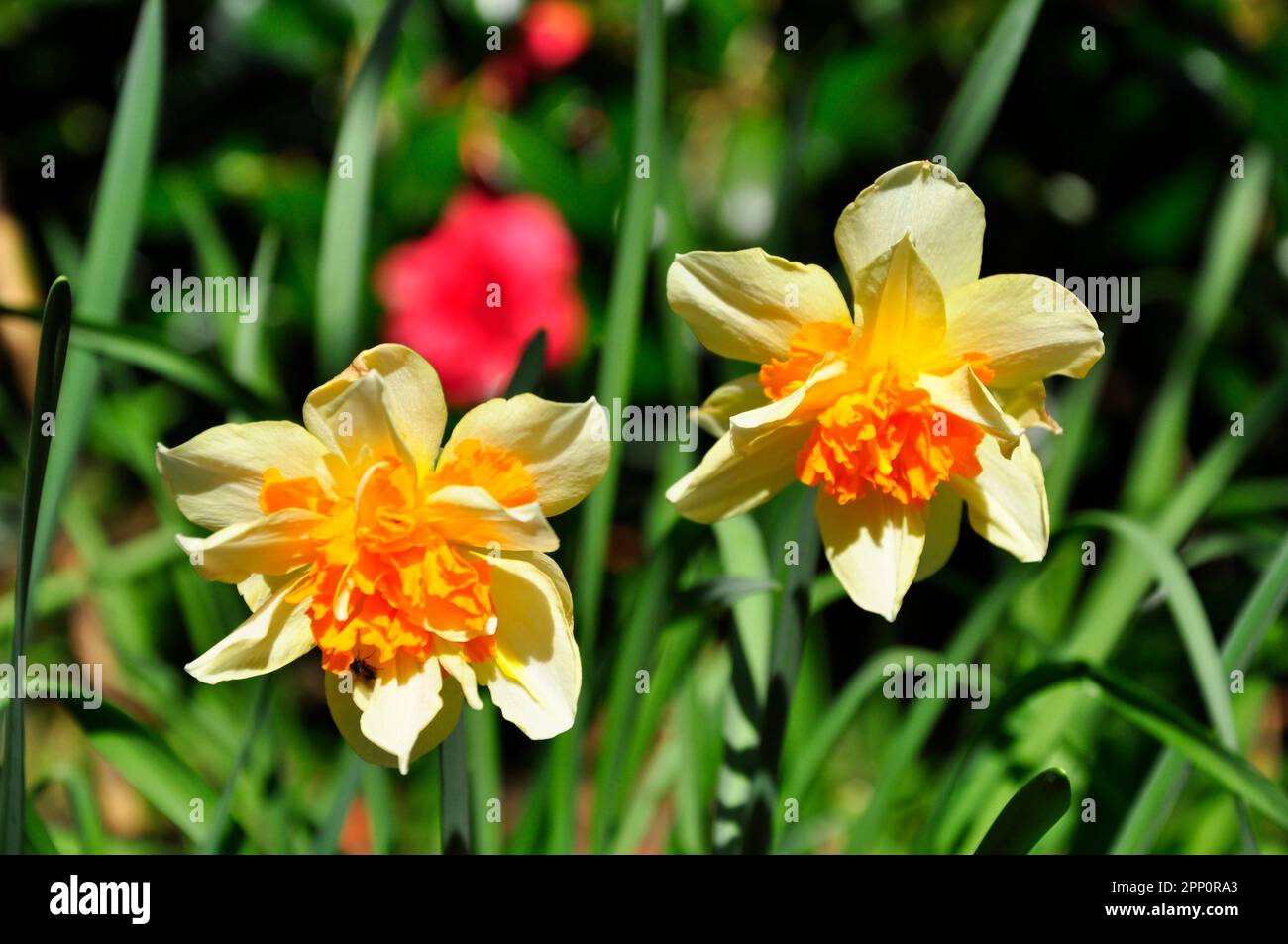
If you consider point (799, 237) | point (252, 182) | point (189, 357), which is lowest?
point (189, 357)

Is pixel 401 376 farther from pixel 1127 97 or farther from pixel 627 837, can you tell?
pixel 1127 97

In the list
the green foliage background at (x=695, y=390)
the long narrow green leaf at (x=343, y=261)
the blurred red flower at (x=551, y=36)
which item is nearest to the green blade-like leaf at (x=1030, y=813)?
the green foliage background at (x=695, y=390)

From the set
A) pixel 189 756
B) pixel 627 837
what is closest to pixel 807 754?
pixel 627 837

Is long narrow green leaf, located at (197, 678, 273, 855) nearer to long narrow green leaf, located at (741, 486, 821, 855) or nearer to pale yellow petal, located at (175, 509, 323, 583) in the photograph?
pale yellow petal, located at (175, 509, 323, 583)

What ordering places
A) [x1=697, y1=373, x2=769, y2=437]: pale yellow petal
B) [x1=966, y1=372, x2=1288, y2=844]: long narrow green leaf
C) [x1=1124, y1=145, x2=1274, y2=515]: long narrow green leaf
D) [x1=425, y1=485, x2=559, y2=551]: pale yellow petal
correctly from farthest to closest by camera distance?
[x1=1124, y1=145, x2=1274, y2=515]: long narrow green leaf
[x1=966, y1=372, x2=1288, y2=844]: long narrow green leaf
[x1=697, y1=373, x2=769, y2=437]: pale yellow petal
[x1=425, y1=485, x2=559, y2=551]: pale yellow petal

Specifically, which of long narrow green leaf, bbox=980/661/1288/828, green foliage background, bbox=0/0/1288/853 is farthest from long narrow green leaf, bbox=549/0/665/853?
long narrow green leaf, bbox=980/661/1288/828

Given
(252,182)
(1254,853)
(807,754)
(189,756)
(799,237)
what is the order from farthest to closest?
(252,182) < (799,237) < (189,756) < (807,754) < (1254,853)
